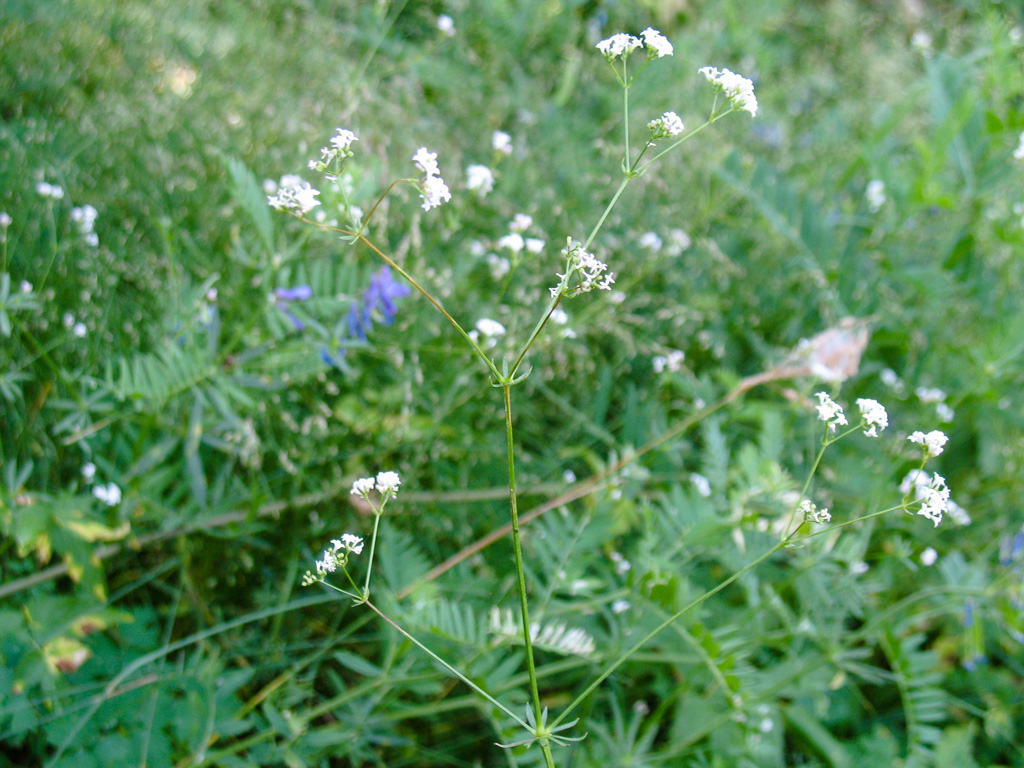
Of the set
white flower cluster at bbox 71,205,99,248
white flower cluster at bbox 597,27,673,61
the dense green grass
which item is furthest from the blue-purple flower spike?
white flower cluster at bbox 597,27,673,61

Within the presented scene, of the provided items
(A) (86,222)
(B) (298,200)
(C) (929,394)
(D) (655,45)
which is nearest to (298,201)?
(B) (298,200)

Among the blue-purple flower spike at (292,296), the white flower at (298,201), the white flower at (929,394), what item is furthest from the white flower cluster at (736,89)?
the white flower at (929,394)

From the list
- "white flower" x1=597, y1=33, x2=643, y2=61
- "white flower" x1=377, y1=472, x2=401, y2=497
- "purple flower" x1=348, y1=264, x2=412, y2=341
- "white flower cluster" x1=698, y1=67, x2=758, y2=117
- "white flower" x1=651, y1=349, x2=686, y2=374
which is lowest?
"white flower" x1=651, y1=349, x2=686, y2=374

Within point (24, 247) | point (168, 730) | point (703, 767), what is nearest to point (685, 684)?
point (703, 767)

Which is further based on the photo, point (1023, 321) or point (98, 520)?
point (1023, 321)

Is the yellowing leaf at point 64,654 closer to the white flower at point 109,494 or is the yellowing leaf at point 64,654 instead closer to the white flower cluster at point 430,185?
the white flower at point 109,494

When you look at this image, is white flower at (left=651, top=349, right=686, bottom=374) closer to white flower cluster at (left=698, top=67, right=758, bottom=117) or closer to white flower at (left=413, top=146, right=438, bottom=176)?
white flower cluster at (left=698, top=67, right=758, bottom=117)

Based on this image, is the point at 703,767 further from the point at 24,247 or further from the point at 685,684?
the point at 24,247
